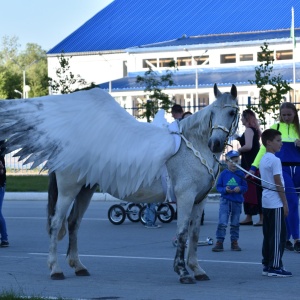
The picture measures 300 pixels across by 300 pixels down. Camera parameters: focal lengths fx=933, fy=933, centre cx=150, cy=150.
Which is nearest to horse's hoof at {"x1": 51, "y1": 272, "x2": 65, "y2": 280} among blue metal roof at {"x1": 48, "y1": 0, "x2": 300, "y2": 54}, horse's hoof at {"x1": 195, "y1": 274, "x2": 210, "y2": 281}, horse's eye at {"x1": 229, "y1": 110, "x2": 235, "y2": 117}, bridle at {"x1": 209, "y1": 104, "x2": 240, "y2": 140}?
horse's hoof at {"x1": 195, "y1": 274, "x2": 210, "y2": 281}

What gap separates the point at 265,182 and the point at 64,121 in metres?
2.62

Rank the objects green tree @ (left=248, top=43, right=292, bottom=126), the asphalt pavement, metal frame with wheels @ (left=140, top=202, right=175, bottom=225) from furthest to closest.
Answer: green tree @ (left=248, top=43, right=292, bottom=126) < metal frame with wheels @ (left=140, top=202, right=175, bottom=225) < the asphalt pavement

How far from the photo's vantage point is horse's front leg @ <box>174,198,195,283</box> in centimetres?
1100

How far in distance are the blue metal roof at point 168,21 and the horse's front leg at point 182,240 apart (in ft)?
198

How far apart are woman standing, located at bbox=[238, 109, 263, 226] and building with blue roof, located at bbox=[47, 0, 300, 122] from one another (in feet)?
130

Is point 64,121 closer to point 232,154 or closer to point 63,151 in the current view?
point 63,151

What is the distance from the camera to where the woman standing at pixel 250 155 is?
18.4 metres

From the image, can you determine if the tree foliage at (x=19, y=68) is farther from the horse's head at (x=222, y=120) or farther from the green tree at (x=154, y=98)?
the horse's head at (x=222, y=120)

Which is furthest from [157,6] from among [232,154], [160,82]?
[232,154]

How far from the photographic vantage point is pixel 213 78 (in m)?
67.1

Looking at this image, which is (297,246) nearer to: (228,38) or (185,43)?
(228,38)

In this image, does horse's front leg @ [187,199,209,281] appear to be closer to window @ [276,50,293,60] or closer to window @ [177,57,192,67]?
window @ [276,50,293,60]

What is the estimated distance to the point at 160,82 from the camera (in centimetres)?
3089

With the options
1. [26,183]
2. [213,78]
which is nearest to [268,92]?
[26,183]
